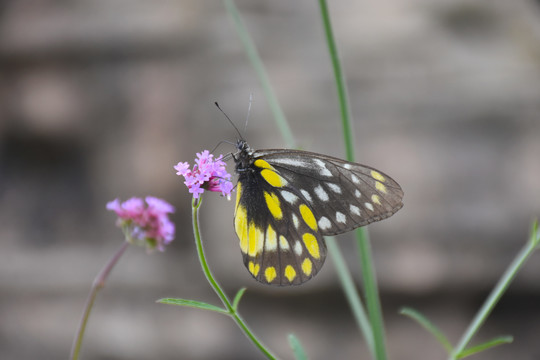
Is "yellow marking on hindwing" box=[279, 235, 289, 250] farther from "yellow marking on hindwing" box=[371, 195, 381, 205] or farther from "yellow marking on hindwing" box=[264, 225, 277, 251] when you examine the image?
"yellow marking on hindwing" box=[371, 195, 381, 205]

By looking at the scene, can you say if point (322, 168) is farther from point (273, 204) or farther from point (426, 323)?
point (426, 323)

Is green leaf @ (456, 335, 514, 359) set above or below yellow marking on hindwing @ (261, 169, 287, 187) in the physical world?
below

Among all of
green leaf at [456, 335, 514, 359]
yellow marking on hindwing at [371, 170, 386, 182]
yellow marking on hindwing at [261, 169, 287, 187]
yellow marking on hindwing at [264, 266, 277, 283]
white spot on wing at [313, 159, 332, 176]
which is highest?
yellow marking on hindwing at [261, 169, 287, 187]

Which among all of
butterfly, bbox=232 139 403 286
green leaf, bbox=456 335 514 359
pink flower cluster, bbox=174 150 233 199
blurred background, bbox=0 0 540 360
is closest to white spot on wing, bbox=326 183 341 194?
butterfly, bbox=232 139 403 286

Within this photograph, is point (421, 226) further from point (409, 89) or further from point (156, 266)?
point (156, 266)

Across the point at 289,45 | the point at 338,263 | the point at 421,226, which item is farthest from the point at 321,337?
the point at 338,263

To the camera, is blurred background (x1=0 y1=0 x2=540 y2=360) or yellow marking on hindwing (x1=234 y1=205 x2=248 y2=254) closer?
yellow marking on hindwing (x1=234 y1=205 x2=248 y2=254)
